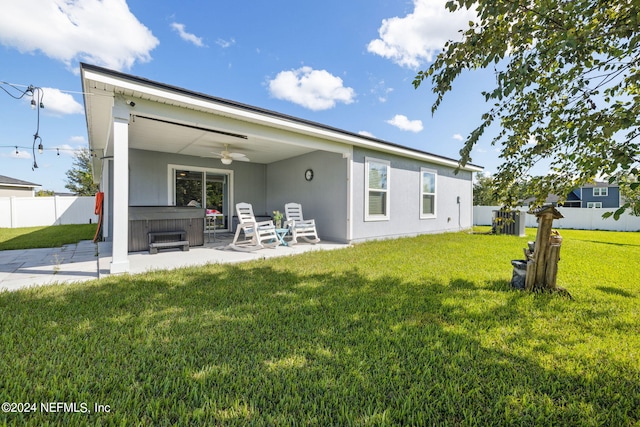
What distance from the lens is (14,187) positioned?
60.6 ft

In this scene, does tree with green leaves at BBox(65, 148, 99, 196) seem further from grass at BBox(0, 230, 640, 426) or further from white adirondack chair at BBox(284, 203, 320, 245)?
grass at BBox(0, 230, 640, 426)

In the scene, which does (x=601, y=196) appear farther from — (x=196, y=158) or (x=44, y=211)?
(x=44, y=211)

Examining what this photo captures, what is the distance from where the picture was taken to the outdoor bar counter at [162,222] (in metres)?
5.58

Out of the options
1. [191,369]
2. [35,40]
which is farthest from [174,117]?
[35,40]

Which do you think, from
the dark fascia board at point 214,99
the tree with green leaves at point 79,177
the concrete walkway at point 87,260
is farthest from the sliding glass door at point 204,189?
the tree with green leaves at point 79,177

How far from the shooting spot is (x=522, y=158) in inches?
104

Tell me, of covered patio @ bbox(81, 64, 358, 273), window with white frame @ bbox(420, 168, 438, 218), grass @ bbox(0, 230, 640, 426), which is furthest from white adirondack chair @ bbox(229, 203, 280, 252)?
window with white frame @ bbox(420, 168, 438, 218)

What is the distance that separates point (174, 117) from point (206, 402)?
4.10 metres

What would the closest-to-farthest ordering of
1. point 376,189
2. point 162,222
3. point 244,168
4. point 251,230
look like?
point 162,222, point 251,230, point 376,189, point 244,168

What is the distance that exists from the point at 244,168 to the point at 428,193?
20.3ft

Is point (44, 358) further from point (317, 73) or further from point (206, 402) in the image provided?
point (317, 73)

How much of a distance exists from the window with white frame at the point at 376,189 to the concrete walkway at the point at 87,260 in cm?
143

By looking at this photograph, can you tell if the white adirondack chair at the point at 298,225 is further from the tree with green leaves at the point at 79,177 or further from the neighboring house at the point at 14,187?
the tree with green leaves at the point at 79,177

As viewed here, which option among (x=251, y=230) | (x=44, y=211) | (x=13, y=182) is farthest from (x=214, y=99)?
(x=13, y=182)
